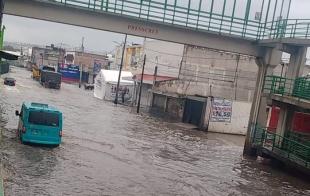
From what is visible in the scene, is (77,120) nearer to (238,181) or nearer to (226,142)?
(226,142)

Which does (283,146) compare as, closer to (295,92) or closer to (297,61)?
(295,92)

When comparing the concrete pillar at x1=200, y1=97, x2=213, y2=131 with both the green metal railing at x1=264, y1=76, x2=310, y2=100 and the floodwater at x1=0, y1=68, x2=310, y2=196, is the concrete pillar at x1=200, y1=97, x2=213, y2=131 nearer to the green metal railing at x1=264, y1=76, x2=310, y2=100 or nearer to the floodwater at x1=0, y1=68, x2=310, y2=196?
the floodwater at x1=0, y1=68, x2=310, y2=196

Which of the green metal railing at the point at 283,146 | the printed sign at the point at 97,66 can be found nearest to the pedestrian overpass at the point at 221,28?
the green metal railing at the point at 283,146

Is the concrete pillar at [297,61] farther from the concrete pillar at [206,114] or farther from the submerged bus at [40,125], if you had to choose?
the submerged bus at [40,125]

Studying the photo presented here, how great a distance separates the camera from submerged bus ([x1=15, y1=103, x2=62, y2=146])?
828 inches

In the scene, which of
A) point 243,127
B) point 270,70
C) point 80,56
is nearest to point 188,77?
point 243,127

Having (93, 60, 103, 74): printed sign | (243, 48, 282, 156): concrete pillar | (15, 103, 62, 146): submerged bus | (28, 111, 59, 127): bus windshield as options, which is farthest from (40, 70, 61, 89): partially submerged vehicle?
(28, 111, 59, 127): bus windshield

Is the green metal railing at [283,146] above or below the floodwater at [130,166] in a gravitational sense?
above

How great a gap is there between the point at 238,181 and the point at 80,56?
8549 centimetres

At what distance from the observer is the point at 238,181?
2147cm

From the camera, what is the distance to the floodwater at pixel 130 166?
1669cm

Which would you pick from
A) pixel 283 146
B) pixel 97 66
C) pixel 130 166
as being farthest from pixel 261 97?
pixel 97 66

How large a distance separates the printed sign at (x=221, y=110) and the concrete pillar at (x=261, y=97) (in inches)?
391

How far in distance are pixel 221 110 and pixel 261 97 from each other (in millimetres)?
10822
